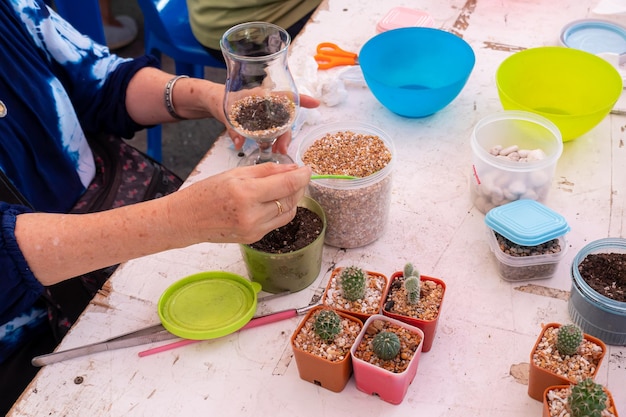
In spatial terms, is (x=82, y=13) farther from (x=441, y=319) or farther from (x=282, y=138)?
(x=441, y=319)

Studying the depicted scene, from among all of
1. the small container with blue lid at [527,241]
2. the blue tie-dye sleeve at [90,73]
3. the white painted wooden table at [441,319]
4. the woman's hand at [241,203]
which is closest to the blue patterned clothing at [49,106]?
the blue tie-dye sleeve at [90,73]

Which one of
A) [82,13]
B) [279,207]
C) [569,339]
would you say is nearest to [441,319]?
[569,339]

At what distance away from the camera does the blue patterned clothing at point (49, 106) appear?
4.07 feet

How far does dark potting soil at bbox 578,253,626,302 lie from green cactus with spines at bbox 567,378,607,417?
0.70 ft

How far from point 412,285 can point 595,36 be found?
106cm

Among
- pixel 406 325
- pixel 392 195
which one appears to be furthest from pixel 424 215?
pixel 406 325

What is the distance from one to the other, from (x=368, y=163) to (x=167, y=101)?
22.7 inches

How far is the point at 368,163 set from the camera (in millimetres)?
1138

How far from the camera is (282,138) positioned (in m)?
1.32

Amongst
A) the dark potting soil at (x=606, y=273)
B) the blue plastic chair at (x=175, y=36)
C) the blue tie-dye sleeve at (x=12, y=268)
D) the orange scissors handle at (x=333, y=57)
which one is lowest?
the blue plastic chair at (x=175, y=36)

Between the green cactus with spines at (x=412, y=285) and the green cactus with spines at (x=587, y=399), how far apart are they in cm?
27

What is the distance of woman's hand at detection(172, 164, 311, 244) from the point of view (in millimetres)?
982

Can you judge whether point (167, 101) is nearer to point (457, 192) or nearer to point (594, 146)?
point (457, 192)

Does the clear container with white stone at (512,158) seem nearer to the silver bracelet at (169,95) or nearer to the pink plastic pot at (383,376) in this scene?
the pink plastic pot at (383,376)
